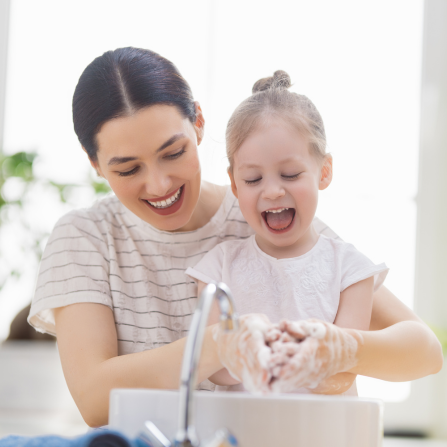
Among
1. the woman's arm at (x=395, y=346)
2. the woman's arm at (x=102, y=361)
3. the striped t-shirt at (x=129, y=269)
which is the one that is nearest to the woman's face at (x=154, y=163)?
the striped t-shirt at (x=129, y=269)

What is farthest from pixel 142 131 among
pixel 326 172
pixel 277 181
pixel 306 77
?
pixel 306 77

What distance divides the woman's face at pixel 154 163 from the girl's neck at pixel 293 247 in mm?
182

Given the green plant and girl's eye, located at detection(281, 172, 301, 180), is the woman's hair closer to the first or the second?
girl's eye, located at detection(281, 172, 301, 180)

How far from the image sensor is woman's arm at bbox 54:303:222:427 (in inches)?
37.7

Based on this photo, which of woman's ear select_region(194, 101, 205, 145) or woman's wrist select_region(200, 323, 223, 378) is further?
woman's ear select_region(194, 101, 205, 145)

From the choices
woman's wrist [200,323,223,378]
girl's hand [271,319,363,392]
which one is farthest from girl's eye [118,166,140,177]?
girl's hand [271,319,363,392]

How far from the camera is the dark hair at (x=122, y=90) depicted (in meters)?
1.11

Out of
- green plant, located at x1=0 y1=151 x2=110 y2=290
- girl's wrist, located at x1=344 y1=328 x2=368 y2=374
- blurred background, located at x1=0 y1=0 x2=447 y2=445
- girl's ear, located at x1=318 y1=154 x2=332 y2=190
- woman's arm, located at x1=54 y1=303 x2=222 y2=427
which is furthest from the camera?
blurred background, located at x1=0 y1=0 x2=447 y2=445

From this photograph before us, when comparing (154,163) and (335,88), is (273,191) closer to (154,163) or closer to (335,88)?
(154,163)

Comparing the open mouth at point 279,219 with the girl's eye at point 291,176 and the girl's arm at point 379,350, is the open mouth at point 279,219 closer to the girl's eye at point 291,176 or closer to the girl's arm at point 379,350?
the girl's eye at point 291,176

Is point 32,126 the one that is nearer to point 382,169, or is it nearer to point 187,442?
point 382,169

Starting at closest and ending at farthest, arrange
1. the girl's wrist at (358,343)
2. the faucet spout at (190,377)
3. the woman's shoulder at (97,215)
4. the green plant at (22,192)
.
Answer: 1. the faucet spout at (190,377)
2. the girl's wrist at (358,343)
3. the woman's shoulder at (97,215)
4. the green plant at (22,192)

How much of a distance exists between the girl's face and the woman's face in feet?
0.37

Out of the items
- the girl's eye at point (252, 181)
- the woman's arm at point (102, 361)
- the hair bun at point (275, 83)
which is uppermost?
the hair bun at point (275, 83)
